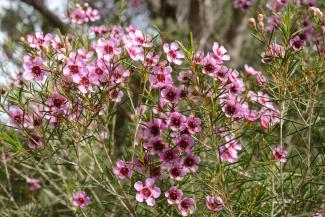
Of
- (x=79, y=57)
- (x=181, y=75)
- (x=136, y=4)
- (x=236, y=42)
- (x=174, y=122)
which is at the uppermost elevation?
(x=79, y=57)

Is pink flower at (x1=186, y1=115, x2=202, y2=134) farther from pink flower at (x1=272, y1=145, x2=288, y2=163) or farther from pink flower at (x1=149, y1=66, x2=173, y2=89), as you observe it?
pink flower at (x1=272, y1=145, x2=288, y2=163)

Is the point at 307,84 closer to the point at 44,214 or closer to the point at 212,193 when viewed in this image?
the point at 212,193

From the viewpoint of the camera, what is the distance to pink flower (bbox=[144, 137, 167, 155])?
6.69 ft

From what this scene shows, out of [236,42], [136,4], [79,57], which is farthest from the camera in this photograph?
[136,4]

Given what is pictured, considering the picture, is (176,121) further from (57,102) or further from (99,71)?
(57,102)

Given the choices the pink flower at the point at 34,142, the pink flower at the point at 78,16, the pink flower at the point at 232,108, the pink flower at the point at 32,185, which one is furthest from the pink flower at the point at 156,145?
the pink flower at the point at 32,185

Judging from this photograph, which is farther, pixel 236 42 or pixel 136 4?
pixel 136 4

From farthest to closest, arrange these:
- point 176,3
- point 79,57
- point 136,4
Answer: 1. point 136,4
2. point 176,3
3. point 79,57

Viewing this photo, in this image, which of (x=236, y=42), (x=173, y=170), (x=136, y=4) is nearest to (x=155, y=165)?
(x=173, y=170)

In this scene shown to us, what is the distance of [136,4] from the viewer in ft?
27.1

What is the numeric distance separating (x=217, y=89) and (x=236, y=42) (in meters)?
5.67

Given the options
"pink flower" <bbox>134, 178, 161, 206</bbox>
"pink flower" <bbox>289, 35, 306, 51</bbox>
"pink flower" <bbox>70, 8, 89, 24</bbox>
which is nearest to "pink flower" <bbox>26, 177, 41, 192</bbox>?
"pink flower" <bbox>70, 8, 89, 24</bbox>

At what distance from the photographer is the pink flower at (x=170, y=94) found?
207 cm

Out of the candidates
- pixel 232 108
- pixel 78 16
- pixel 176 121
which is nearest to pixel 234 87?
pixel 232 108
